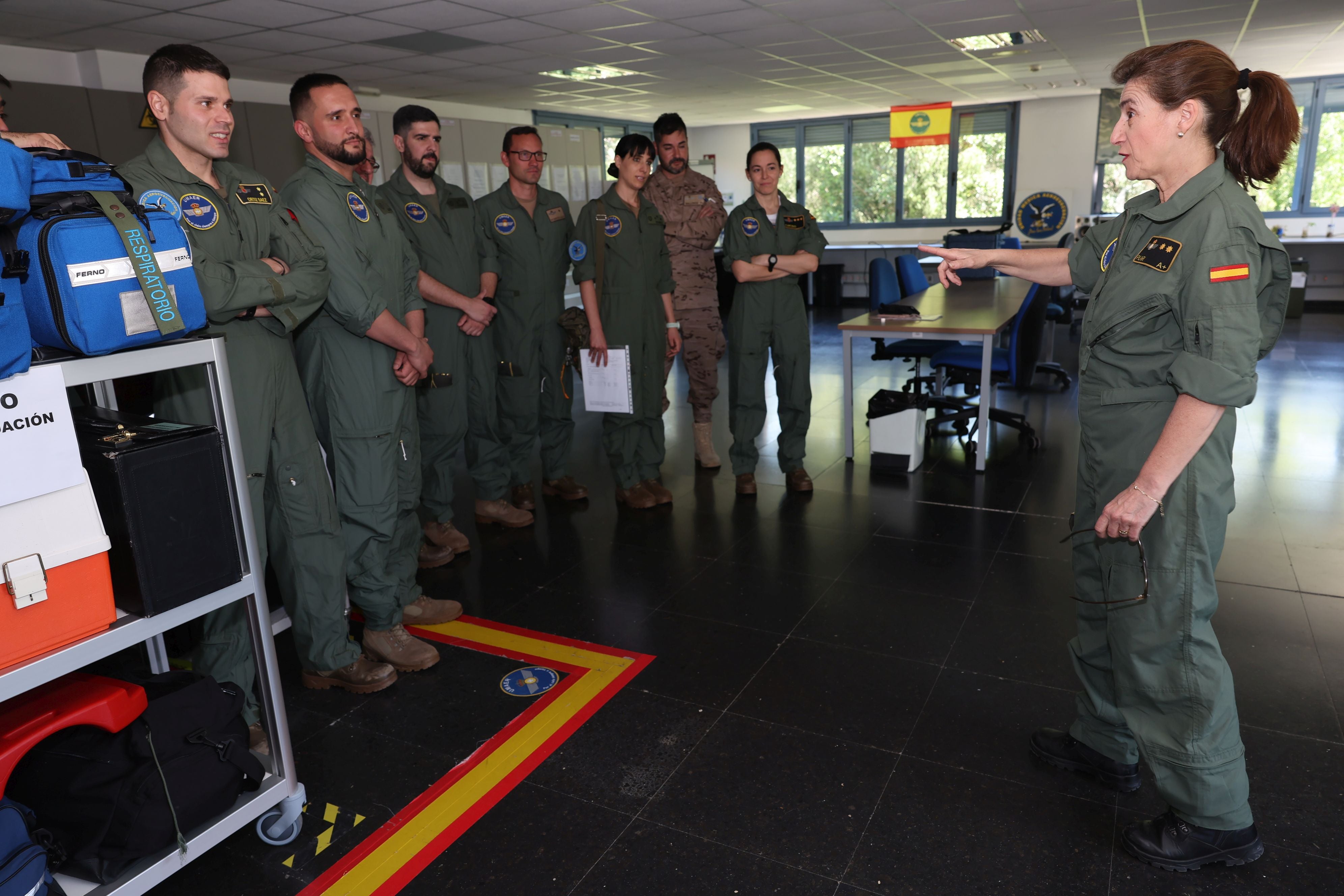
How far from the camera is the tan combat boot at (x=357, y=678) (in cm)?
256

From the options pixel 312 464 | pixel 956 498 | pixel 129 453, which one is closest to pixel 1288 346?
pixel 956 498

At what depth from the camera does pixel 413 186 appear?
3.48m

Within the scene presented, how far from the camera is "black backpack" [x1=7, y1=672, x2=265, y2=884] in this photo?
159 cm

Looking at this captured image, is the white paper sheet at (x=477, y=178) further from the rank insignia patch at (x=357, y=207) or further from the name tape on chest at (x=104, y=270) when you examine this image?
the name tape on chest at (x=104, y=270)

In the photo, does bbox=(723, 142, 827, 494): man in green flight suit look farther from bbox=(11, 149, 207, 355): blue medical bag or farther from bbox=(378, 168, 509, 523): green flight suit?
bbox=(11, 149, 207, 355): blue medical bag

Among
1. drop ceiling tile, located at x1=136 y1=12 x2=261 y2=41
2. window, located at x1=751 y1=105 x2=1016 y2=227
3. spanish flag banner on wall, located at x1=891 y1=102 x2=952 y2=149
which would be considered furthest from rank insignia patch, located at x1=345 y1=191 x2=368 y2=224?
window, located at x1=751 y1=105 x2=1016 y2=227

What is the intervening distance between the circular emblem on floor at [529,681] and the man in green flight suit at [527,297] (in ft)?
4.98

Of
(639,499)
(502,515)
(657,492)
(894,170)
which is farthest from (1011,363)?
(894,170)

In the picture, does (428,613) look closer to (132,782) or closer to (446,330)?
(446,330)

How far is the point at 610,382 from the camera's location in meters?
3.92

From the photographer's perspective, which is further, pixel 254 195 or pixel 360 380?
pixel 360 380

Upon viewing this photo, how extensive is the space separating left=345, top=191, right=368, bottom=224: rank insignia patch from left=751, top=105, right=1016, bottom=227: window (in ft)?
34.4

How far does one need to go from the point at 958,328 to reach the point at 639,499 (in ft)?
6.37

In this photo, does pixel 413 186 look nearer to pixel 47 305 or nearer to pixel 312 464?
pixel 312 464
